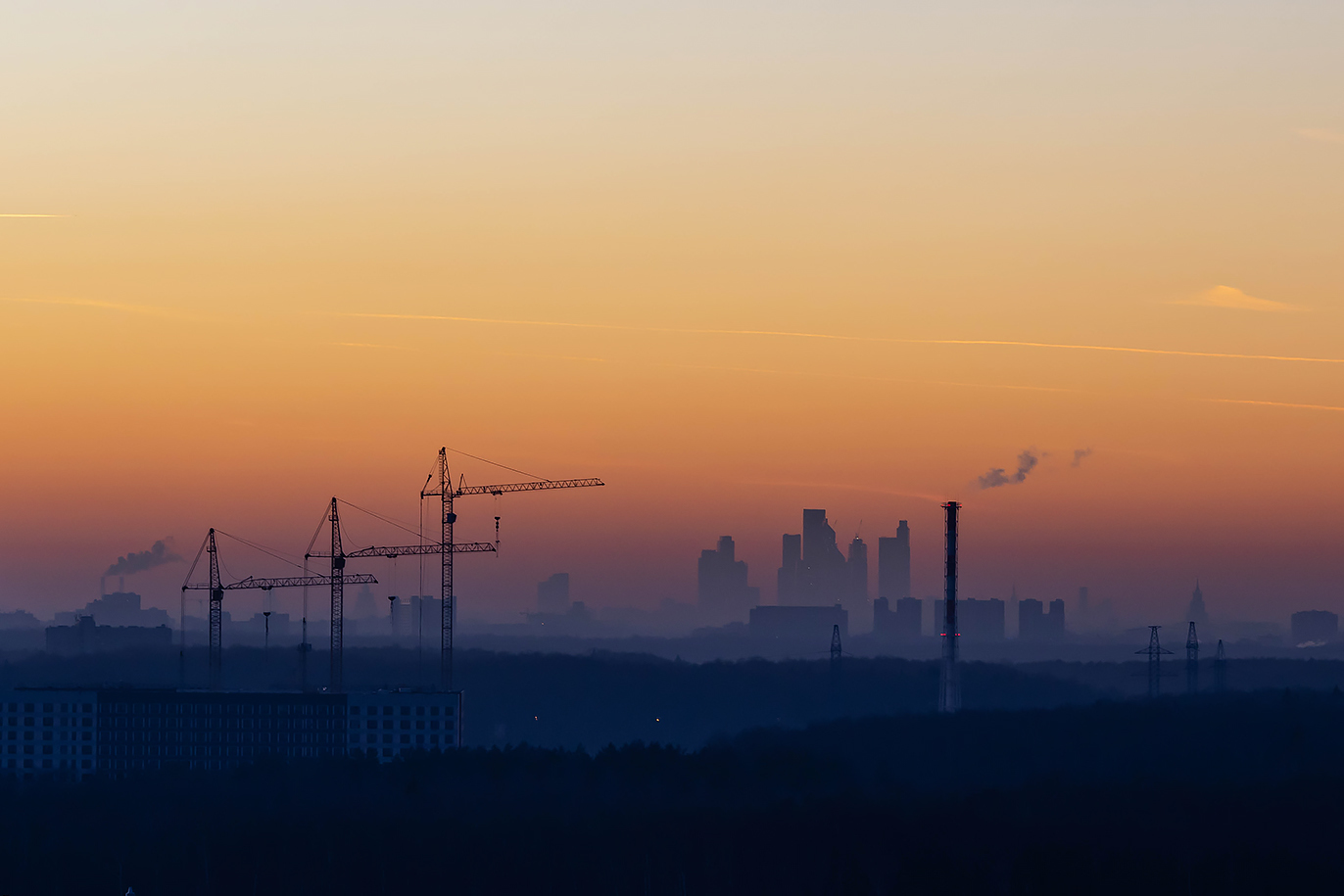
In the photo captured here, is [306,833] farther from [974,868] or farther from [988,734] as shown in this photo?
[988,734]

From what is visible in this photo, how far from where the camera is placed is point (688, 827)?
420 feet

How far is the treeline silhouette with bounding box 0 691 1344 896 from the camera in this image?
113m

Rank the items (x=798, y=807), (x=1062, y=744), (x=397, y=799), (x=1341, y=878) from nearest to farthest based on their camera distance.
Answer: (x=1341, y=878)
(x=798, y=807)
(x=397, y=799)
(x=1062, y=744)

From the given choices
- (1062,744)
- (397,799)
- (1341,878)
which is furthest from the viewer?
(1062,744)

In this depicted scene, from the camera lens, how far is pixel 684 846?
123875 mm

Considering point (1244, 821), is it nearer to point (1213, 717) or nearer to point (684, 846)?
point (684, 846)

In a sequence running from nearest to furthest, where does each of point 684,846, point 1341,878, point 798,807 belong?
point 1341,878 → point 684,846 → point 798,807

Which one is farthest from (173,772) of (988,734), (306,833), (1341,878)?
(1341,878)

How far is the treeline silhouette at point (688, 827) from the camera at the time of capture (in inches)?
4459

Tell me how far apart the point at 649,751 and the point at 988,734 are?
138ft

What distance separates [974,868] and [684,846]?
75.5 feet

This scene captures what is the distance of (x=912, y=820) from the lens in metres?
130

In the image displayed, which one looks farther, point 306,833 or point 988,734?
point 988,734

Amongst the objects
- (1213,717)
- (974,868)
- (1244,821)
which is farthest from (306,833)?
(1213,717)
